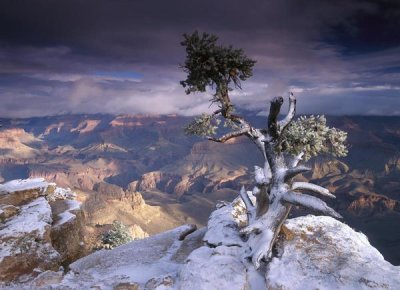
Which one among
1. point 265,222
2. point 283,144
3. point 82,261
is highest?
point 283,144

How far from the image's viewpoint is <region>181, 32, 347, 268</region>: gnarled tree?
24.0m

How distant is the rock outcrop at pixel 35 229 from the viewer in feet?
87.9

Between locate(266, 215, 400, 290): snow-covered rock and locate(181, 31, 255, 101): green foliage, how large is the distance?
38.4ft

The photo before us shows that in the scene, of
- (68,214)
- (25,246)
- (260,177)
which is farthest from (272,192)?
(68,214)

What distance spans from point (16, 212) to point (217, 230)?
1794 centimetres

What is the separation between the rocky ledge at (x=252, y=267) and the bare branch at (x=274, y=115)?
675cm

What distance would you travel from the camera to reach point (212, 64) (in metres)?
26.5

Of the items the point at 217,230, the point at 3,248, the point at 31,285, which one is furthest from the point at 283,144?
the point at 3,248

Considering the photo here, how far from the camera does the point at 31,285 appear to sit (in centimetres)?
2317

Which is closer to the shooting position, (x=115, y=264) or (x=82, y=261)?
(x=115, y=264)

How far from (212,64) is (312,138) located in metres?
9.66

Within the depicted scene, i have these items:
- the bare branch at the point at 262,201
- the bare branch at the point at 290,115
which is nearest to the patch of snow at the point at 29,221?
the bare branch at the point at 262,201

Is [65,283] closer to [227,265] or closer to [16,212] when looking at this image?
[227,265]

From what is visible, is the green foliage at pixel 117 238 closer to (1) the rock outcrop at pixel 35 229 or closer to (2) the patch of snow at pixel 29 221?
(1) the rock outcrop at pixel 35 229
